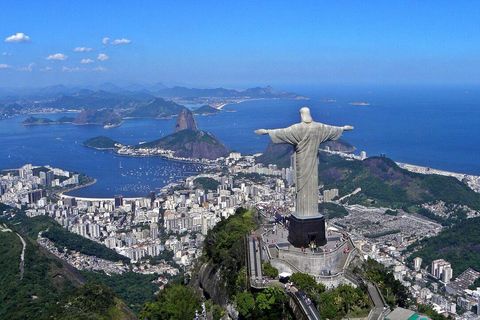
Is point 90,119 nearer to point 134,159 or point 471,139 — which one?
point 134,159

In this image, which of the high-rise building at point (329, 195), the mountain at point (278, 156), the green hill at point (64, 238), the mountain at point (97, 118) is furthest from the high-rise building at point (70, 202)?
the mountain at point (97, 118)

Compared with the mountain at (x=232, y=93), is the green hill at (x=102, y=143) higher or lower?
lower

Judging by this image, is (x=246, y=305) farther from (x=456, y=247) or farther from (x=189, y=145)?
(x=189, y=145)

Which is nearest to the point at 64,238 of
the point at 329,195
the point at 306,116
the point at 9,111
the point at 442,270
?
the point at 329,195

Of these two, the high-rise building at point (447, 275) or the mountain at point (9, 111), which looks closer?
the high-rise building at point (447, 275)

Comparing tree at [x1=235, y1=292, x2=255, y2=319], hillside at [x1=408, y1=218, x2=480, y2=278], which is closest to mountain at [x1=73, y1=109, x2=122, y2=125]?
hillside at [x1=408, y1=218, x2=480, y2=278]

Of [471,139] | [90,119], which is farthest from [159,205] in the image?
[90,119]

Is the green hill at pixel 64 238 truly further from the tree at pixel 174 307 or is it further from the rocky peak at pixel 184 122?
the rocky peak at pixel 184 122
